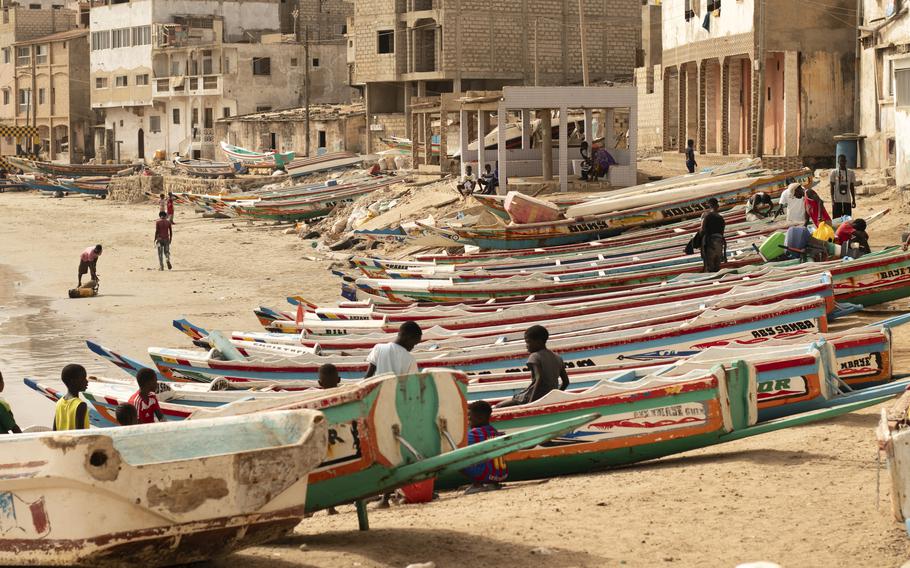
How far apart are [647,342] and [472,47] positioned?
3959 cm

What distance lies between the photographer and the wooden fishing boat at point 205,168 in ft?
Answer: 177

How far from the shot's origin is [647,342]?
12.6 meters

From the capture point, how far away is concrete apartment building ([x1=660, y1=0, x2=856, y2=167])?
2742cm

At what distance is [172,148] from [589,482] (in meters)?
60.9

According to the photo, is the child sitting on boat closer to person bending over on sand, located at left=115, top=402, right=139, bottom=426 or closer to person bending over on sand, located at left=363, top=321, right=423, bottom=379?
person bending over on sand, located at left=363, top=321, right=423, bottom=379

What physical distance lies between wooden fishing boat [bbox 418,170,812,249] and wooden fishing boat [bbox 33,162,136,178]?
1595 inches

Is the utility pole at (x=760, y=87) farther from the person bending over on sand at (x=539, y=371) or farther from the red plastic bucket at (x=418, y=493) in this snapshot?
the red plastic bucket at (x=418, y=493)

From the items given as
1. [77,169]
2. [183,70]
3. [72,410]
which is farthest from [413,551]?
[183,70]

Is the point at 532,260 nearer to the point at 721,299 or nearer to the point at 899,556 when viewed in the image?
the point at 721,299

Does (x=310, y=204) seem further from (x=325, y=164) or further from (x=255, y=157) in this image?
(x=255, y=157)

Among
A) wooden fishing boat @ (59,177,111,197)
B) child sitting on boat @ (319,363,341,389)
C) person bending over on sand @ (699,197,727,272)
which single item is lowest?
child sitting on boat @ (319,363,341,389)

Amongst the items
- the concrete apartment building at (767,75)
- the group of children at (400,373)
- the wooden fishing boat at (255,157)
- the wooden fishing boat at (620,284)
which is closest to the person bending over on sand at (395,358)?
the group of children at (400,373)

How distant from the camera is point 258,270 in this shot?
2841 centimetres

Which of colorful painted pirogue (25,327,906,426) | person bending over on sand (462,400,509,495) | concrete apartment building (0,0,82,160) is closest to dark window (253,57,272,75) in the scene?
concrete apartment building (0,0,82,160)
